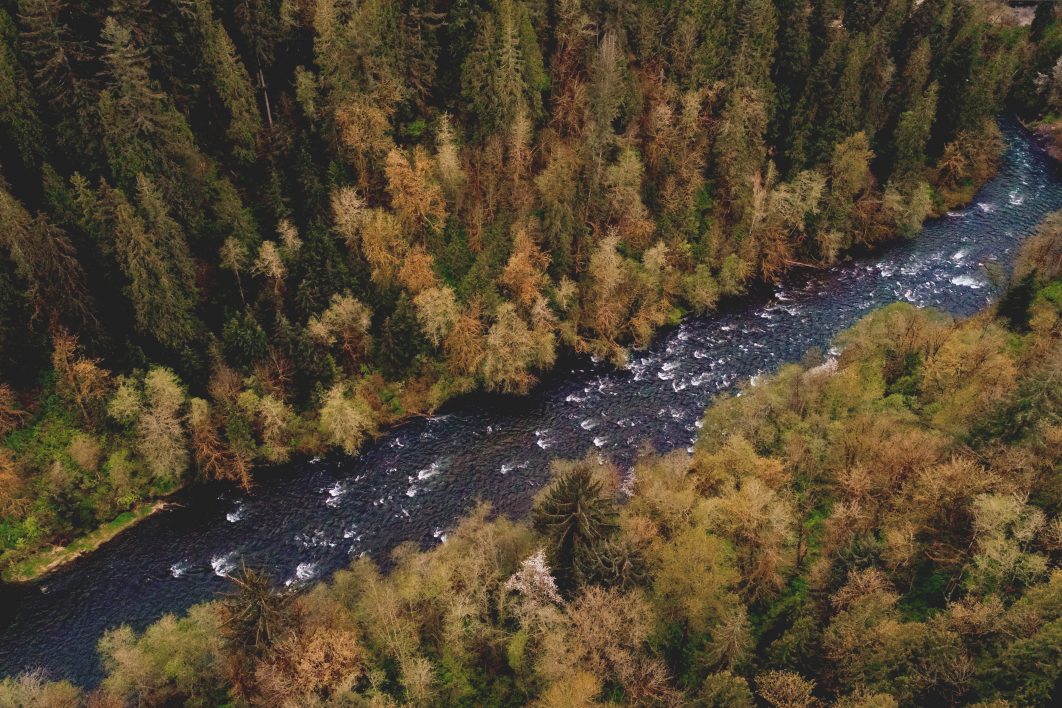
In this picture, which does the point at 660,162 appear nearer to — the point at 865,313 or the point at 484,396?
the point at 865,313

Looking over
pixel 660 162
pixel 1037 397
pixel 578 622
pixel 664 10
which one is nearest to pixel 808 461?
pixel 1037 397

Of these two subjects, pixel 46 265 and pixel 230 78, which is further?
pixel 230 78

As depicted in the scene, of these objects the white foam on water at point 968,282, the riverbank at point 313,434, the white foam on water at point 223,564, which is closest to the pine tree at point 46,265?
the riverbank at point 313,434

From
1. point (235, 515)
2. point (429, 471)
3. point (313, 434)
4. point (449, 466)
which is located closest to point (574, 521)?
point (449, 466)

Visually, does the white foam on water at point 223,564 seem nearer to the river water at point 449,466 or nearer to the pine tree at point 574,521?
the river water at point 449,466

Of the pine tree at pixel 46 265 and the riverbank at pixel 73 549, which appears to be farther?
the pine tree at pixel 46 265

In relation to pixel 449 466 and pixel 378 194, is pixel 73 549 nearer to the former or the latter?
pixel 449 466
